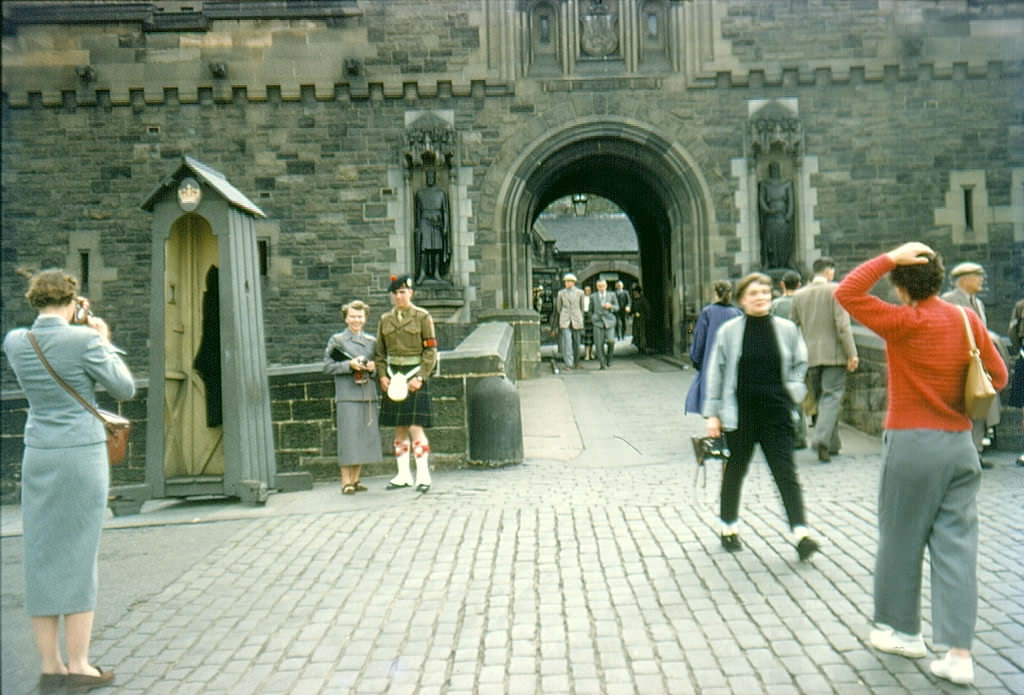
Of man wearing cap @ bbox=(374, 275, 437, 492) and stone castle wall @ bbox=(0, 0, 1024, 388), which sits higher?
stone castle wall @ bbox=(0, 0, 1024, 388)

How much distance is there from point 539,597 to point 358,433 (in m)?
3.45

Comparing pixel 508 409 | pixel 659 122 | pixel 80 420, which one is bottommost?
pixel 508 409

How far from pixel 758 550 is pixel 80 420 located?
350cm

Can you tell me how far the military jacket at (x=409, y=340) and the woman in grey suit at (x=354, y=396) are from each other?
0.77ft

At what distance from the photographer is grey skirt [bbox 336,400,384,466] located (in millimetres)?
7574

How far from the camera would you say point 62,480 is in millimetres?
3623

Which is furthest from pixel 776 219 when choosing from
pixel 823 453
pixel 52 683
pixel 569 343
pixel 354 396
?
pixel 52 683

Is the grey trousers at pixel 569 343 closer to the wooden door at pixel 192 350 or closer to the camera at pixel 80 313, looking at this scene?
the wooden door at pixel 192 350

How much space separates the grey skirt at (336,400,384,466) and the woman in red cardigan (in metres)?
4.72

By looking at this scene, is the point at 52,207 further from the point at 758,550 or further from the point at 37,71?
the point at 758,550

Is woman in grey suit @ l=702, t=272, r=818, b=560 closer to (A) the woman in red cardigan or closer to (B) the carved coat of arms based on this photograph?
(A) the woman in red cardigan

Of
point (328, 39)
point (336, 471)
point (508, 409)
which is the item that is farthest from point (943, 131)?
point (336, 471)

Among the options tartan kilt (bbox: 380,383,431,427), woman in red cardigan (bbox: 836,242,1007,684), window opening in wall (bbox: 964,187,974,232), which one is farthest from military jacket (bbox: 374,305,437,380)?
window opening in wall (bbox: 964,187,974,232)

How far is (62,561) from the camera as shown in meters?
3.61
